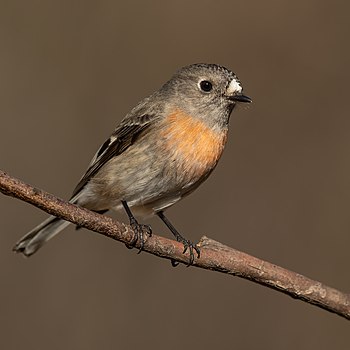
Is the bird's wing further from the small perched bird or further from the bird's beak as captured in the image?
the bird's beak

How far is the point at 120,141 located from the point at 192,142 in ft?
1.83

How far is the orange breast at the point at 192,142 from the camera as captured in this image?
4242 millimetres

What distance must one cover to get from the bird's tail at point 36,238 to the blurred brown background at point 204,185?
85cm

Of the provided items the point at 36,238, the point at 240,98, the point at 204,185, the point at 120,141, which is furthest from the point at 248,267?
the point at 204,185

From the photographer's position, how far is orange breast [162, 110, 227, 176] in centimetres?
424

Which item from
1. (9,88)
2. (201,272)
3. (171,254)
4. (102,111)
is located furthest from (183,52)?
(171,254)

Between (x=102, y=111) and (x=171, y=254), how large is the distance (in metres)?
2.62

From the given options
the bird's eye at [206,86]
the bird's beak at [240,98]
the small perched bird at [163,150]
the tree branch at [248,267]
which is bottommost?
the tree branch at [248,267]

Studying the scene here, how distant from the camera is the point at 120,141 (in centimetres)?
459

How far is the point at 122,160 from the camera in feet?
14.5

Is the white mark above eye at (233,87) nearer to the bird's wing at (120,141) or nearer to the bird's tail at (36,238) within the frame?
the bird's wing at (120,141)

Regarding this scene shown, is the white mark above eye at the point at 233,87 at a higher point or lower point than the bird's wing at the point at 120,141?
higher

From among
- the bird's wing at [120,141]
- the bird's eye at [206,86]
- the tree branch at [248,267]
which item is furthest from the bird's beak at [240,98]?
the tree branch at [248,267]

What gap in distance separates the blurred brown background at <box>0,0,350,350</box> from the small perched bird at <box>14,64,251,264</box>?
3.10ft
